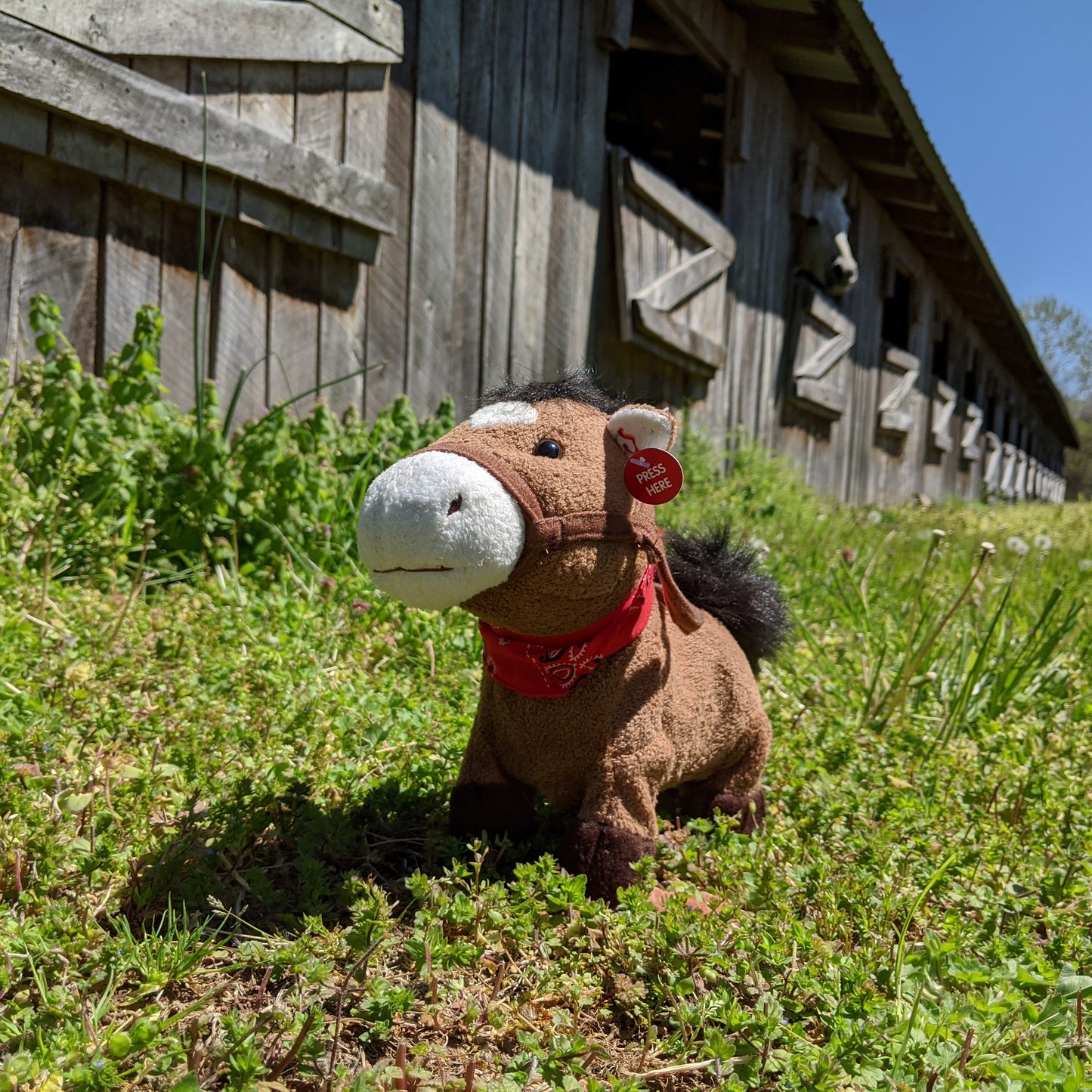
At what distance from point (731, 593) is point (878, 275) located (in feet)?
32.4

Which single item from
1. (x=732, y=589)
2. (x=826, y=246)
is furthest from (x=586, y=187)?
(x=732, y=589)

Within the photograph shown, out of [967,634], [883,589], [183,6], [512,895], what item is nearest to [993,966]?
[512,895]

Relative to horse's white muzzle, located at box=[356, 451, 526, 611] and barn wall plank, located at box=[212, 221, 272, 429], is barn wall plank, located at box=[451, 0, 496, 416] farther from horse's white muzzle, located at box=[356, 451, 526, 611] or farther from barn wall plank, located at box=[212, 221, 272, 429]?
horse's white muzzle, located at box=[356, 451, 526, 611]

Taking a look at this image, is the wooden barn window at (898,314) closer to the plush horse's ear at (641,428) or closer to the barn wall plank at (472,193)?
the barn wall plank at (472,193)

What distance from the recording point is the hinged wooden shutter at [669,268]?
568cm

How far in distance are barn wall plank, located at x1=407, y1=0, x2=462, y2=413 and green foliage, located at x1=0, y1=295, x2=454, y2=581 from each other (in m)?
1.07

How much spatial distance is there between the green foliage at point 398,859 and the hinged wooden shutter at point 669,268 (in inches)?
121

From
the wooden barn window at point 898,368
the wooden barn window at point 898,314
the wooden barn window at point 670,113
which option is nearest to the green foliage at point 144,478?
the wooden barn window at point 670,113

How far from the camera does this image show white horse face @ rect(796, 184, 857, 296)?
827cm

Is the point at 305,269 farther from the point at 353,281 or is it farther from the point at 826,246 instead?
the point at 826,246

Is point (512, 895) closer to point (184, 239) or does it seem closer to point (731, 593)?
point (731, 593)

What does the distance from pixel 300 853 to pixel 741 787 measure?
3.02 feet

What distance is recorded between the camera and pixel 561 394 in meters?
1.66

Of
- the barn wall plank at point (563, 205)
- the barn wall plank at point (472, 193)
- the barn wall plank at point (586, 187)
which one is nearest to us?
the barn wall plank at point (472, 193)
